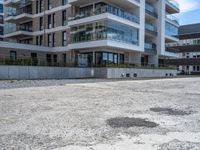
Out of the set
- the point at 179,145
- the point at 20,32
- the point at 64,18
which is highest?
the point at 64,18

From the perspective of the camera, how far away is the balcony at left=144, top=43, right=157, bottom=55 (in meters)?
44.2

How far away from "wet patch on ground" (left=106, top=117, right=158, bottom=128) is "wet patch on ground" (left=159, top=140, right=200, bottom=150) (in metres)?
1.40

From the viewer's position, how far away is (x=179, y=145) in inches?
201

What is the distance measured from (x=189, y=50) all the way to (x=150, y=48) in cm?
2418

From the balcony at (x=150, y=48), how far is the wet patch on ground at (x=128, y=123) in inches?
1470

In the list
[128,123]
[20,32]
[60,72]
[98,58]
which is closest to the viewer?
[128,123]

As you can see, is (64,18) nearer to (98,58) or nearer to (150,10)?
(98,58)

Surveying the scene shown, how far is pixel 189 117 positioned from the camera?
783 cm

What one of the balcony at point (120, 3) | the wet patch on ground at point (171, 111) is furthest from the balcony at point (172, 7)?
the wet patch on ground at point (171, 111)

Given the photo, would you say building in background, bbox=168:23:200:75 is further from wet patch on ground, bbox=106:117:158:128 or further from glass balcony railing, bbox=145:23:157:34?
wet patch on ground, bbox=106:117:158:128

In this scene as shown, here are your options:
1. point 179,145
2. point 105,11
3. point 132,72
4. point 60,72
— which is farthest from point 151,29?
point 179,145

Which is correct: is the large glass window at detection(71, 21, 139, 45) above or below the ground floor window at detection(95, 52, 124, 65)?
above

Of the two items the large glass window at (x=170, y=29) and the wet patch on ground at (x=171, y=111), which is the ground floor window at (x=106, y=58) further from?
the wet patch on ground at (x=171, y=111)

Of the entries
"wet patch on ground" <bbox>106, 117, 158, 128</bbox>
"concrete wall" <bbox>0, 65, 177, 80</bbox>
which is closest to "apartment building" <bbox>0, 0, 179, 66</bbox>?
"concrete wall" <bbox>0, 65, 177, 80</bbox>
